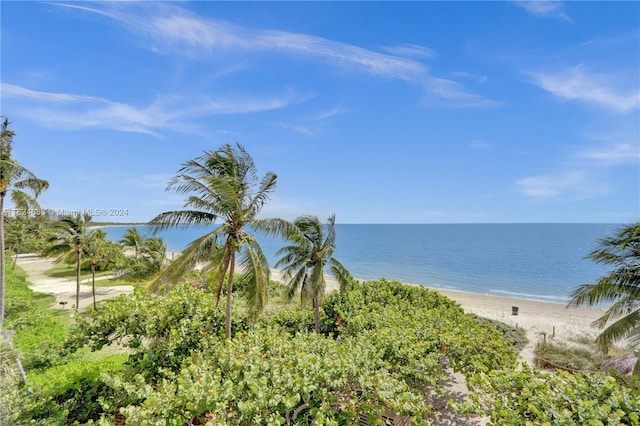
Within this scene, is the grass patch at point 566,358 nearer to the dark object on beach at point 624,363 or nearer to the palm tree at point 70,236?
the dark object on beach at point 624,363

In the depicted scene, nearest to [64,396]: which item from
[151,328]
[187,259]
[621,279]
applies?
[151,328]

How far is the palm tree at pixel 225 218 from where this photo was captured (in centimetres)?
973

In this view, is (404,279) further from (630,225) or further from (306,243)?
(630,225)

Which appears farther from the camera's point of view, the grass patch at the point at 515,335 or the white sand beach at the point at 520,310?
the white sand beach at the point at 520,310

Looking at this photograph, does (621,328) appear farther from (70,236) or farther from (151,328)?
(70,236)

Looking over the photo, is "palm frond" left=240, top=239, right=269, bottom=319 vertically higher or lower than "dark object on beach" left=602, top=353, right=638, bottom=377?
higher

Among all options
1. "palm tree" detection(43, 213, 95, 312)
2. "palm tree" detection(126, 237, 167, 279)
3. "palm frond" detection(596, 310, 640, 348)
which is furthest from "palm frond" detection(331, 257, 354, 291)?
"palm tree" detection(43, 213, 95, 312)

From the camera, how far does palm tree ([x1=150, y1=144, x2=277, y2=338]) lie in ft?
Answer: 31.9

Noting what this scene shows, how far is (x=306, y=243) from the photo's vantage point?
1473cm

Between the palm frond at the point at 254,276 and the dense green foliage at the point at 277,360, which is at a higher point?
the palm frond at the point at 254,276

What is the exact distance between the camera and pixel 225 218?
1035 cm

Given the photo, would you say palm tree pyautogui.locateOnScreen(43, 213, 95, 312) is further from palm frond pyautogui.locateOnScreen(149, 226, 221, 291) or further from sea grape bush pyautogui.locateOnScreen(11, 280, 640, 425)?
palm frond pyautogui.locateOnScreen(149, 226, 221, 291)

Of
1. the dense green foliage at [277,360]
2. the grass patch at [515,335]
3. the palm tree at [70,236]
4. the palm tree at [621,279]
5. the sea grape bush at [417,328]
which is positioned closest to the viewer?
the dense green foliage at [277,360]

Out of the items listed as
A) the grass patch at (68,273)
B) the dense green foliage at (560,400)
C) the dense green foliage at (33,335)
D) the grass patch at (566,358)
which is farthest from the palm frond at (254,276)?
the grass patch at (68,273)
